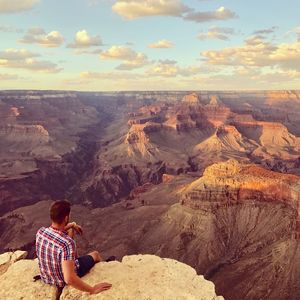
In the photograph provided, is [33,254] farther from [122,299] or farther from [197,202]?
[122,299]

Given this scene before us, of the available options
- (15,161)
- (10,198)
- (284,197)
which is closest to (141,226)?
(284,197)

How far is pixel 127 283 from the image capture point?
45.1 feet

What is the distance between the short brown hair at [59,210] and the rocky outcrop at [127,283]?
2.40 metres

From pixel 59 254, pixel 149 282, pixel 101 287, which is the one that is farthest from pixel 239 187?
pixel 59 254

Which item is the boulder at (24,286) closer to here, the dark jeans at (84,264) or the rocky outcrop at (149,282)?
the rocky outcrop at (149,282)

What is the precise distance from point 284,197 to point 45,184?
94.8 metres

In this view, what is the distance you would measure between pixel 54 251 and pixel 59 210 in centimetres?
135

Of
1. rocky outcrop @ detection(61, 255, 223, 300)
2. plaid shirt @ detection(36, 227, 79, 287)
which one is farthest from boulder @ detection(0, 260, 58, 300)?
rocky outcrop @ detection(61, 255, 223, 300)

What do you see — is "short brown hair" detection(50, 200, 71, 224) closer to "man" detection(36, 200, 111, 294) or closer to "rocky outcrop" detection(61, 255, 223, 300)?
"man" detection(36, 200, 111, 294)

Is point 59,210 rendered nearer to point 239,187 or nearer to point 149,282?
point 149,282

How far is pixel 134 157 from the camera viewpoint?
563ft

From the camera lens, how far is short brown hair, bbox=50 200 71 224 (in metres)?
12.4

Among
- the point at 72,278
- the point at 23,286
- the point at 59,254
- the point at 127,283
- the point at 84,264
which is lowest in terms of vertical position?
Answer: the point at 23,286

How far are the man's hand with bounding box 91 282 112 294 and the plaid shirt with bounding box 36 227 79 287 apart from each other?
3.48 feet
